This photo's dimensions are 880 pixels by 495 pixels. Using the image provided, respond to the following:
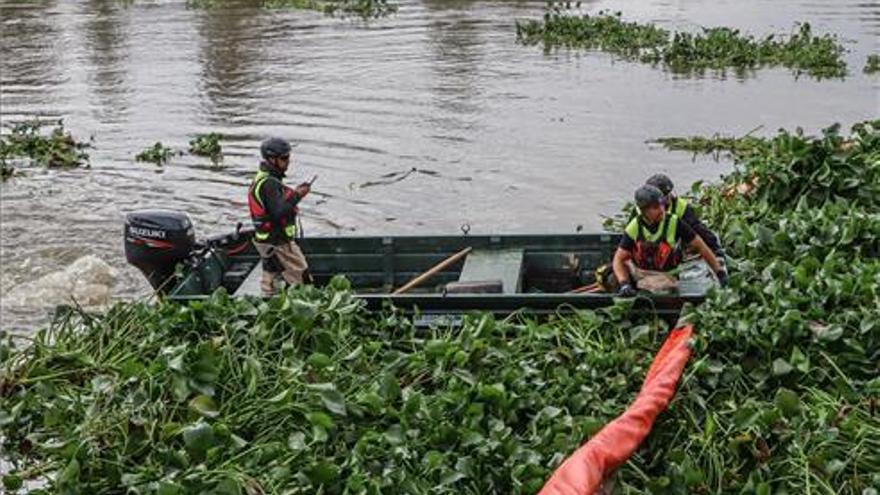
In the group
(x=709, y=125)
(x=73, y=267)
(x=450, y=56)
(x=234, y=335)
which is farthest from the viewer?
(x=450, y=56)

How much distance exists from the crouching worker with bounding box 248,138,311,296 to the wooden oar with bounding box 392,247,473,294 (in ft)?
3.55

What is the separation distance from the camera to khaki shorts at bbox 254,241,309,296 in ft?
34.2

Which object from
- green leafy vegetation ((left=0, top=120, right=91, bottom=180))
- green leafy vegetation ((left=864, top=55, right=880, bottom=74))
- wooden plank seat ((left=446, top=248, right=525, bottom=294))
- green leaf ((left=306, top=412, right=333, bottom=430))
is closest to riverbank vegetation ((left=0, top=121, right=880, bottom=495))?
green leaf ((left=306, top=412, right=333, bottom=430))

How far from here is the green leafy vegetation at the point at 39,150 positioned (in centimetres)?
2019

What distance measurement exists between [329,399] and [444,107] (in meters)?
16.8

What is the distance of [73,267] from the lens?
1438 centimetres

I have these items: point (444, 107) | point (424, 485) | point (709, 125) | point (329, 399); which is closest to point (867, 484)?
point (424, 485)

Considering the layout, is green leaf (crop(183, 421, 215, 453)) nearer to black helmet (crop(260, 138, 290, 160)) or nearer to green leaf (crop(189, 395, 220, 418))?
green leaf (crop(189, 395, 220, 418))

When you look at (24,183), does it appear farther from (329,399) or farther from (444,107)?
(329,399)

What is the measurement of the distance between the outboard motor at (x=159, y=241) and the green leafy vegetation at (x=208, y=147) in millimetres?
9623

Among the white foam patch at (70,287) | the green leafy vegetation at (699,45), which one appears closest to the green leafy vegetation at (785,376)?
the white foam patch at (70,287)

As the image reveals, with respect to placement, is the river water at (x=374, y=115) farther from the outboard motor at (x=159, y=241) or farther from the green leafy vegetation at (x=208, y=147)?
the outboard motor at (x=159, y=241)

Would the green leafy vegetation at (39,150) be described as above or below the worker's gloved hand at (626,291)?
below

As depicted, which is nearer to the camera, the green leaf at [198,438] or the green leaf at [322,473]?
the green leaf at [322,473]
